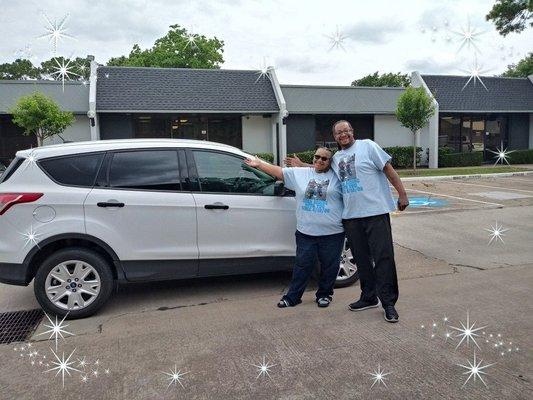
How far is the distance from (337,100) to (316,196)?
19156mm

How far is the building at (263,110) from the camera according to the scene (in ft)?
63.9

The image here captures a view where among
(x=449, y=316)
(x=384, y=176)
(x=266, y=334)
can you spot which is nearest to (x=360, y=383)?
(x=266, y=334)

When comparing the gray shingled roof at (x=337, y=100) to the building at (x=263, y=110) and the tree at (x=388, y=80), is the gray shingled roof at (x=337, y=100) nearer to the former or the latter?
the building at (x=263, y=110)

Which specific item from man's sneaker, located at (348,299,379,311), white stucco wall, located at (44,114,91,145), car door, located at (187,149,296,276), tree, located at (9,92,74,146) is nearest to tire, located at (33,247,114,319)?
car door, located at (187,149,296,276)

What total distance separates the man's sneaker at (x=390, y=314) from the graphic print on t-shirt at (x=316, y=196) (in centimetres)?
105

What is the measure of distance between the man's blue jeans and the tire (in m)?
1.80

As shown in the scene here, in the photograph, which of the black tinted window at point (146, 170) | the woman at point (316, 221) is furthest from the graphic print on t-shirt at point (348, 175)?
the black tinted window at point (146, 170)

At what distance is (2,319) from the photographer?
4574 mm

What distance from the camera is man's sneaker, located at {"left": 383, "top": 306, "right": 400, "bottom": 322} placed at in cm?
419

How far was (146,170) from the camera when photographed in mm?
4648

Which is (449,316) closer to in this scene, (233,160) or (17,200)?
(233,160)

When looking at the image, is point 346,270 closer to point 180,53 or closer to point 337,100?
point 337,100
